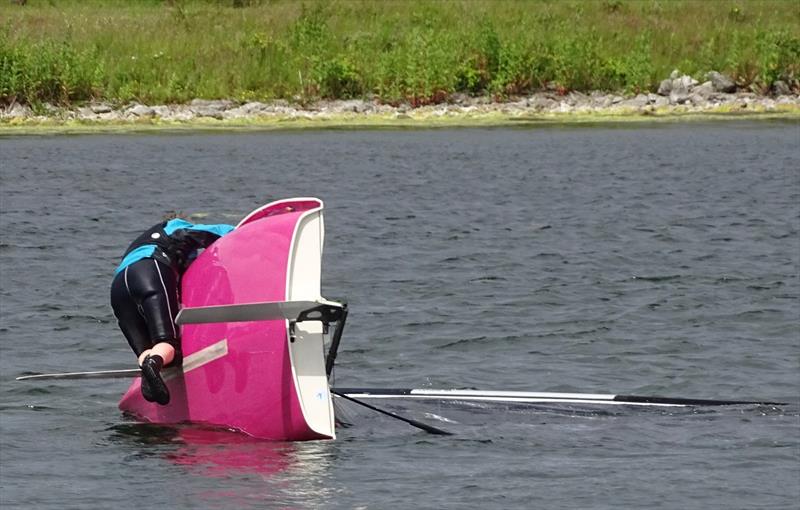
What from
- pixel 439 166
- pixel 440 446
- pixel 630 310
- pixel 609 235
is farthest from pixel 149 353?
pixel 439 166

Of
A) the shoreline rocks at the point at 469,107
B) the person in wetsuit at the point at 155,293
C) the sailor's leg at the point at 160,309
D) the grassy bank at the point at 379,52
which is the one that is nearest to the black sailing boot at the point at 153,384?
the person in wetsuit at the point at 155,293

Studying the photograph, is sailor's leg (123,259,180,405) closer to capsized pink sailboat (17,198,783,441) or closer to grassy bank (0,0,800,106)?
capsized pink sailboat (17,198,783,441)

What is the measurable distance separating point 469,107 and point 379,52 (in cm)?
317

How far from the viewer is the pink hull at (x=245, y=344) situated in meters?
9.39

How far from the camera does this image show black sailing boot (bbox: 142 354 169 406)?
9.47 meters

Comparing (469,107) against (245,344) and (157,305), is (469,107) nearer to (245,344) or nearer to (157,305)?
(157,305)

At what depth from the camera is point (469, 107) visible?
38.8 m

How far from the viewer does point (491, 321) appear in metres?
14.2

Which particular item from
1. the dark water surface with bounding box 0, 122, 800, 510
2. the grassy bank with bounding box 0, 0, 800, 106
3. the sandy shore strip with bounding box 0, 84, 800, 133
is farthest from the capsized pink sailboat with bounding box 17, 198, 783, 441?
the grassy bank with bounding box 0, 0, 800, 106

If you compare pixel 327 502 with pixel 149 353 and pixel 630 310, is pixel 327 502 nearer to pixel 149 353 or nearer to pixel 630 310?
pixel 149 353

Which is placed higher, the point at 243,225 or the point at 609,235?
the point at 243,225

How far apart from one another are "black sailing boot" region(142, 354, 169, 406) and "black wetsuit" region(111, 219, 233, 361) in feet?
0.75

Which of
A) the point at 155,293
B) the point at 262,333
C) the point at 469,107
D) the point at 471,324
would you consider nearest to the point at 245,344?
the point at 262,333

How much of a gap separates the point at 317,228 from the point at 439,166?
19.8 metres
